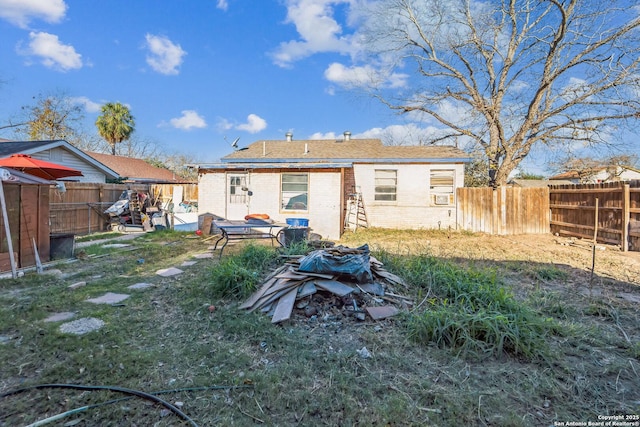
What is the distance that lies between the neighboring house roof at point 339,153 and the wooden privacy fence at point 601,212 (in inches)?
139

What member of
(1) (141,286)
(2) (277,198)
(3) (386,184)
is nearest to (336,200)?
(2) (277,198)

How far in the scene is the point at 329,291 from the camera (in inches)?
150

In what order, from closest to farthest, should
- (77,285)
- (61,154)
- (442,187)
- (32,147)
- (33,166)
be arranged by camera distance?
(77,285), (33,166), (32,147), (61,154), (442,187)

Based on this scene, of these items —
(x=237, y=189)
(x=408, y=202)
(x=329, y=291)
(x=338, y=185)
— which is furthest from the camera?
(x=408, y=202)

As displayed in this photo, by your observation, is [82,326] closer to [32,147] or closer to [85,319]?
[85,319]

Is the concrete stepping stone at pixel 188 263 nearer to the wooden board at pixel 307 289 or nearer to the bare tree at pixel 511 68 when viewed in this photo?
the wooden board at pixel 307 289

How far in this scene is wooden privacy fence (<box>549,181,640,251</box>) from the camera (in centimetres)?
795

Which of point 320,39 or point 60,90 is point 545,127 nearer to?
point 320,39

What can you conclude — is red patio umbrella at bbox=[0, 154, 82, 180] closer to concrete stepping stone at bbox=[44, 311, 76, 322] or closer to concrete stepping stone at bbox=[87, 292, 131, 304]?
concrete stepping stone at bbox=[87, 292, 131, 304]

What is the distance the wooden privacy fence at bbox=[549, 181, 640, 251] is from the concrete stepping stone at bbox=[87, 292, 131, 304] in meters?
11.4

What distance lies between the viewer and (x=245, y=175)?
11172 mm

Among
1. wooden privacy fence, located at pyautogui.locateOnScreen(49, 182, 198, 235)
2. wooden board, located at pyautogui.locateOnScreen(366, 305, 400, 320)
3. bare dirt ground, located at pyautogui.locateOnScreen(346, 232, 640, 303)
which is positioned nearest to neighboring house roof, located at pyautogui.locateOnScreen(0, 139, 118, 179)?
wooden privacy fence, located at pyautogui.locateOnScreen(49, 182, 198, 235)

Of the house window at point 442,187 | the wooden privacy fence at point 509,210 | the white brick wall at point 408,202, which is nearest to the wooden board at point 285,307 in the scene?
the white brick wall at point 408,202

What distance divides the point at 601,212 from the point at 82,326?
40.5 ft
